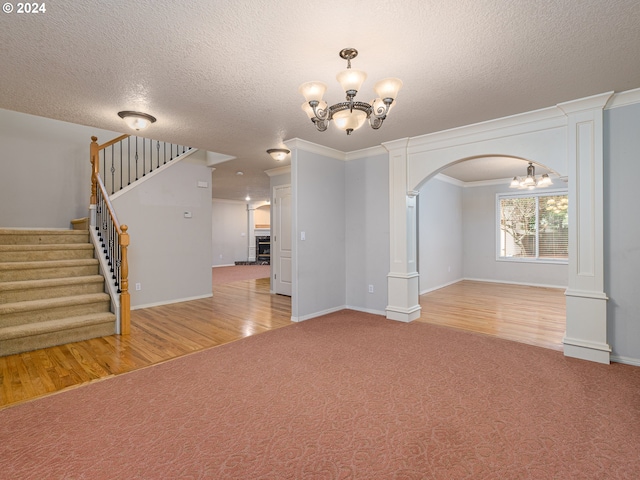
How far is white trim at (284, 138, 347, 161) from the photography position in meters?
4.52

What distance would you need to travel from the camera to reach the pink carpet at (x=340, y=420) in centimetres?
175

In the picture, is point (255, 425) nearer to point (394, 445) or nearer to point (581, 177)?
point (394, 445)

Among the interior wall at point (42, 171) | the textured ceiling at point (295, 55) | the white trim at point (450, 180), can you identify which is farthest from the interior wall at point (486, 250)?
the interior wall at point (42, 171)

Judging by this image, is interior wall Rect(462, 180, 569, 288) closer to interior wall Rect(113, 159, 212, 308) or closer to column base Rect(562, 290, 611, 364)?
column base Rect(562, 290, 611, 364)

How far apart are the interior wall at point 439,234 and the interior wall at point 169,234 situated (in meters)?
4.28

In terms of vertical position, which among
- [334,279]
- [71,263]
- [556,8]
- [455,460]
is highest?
[556,8]

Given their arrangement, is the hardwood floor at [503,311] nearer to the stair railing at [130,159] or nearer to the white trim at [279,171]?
the white trim at [279,171]

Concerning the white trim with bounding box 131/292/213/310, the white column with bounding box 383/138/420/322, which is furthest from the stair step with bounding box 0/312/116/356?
the white column with bounding box 383/138/420/322

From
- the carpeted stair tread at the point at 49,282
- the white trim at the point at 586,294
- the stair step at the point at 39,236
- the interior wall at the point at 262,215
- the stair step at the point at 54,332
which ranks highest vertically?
the interior wall at the point at 262,215

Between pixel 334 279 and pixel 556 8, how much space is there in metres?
3.98

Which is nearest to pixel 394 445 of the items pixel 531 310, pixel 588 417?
pixel 588 417

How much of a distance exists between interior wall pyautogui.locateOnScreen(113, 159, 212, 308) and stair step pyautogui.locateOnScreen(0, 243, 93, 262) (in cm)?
71

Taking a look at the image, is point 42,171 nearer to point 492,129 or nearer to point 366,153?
point 366,153

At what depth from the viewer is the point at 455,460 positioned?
A: 5.88 ft
